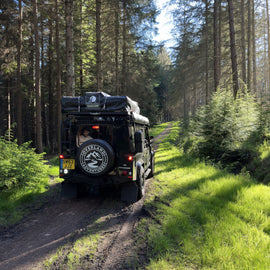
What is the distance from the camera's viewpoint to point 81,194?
6.01 meters

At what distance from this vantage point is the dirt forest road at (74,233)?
2986mm

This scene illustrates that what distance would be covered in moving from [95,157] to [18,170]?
2.54 metres

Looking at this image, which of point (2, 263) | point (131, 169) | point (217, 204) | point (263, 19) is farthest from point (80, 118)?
point (263, 19)

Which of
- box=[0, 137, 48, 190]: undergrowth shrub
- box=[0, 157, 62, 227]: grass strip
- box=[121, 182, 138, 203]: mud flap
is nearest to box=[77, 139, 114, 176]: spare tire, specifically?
box=[121, 182, 138, 203]: mud flap

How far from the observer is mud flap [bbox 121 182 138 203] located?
536 cm

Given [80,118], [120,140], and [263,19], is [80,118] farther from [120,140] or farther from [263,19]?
[263,19]

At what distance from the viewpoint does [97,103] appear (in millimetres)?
5305

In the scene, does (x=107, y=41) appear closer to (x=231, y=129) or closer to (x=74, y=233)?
(x=231, y=129)

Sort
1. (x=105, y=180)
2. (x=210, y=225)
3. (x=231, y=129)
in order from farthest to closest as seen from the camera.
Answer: (x=231, y=129), (x=105, y=180), (x=210, y=225)

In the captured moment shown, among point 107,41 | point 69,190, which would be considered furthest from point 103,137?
point 107,41

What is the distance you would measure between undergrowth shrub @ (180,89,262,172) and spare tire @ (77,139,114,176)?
6056mm

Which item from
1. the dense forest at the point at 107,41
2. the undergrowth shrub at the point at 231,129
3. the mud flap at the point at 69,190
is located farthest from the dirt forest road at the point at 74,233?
the dense forest at the point at 107,41

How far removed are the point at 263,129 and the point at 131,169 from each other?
756cm

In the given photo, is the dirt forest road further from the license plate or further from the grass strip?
the license plate
